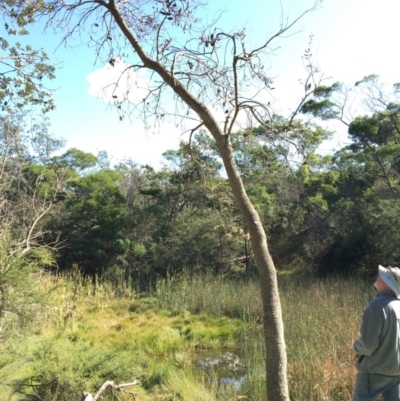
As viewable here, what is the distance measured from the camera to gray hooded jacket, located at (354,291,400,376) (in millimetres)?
2582

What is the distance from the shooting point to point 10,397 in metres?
3.42

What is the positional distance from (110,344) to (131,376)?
281cm

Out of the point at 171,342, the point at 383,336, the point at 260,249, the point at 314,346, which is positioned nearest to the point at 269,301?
the point at 260,249

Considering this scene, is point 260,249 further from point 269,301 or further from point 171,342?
point 171,342

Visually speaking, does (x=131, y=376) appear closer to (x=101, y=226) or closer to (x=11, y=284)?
(x=11, y=284)

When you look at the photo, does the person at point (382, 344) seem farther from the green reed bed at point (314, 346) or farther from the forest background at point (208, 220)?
the forest background at point (208, 220)

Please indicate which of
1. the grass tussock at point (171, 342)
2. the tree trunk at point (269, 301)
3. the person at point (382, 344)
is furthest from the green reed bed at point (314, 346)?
the tree trunk at point (269, 301)

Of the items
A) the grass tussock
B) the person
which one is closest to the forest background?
the grass tussock

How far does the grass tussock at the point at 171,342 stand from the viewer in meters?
3.92

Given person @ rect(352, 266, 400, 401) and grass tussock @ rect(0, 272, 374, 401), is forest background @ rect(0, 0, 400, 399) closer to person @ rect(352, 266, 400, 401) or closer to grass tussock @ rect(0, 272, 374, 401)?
grass tussock @ rect(0, 272, 374, 401)

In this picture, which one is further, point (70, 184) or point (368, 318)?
point (70, 184)

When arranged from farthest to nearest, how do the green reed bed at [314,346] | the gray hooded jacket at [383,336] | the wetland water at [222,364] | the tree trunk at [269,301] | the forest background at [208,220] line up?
the forest background at [208,220] → the wetland water at [222,364] → the green reed bed at [314,346] → the gray hooded jacket at [383,336] → the tree trunk at [269,301]

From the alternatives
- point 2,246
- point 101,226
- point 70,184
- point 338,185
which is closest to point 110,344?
point 2,246

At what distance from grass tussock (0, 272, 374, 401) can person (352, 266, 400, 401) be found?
1101 mm
